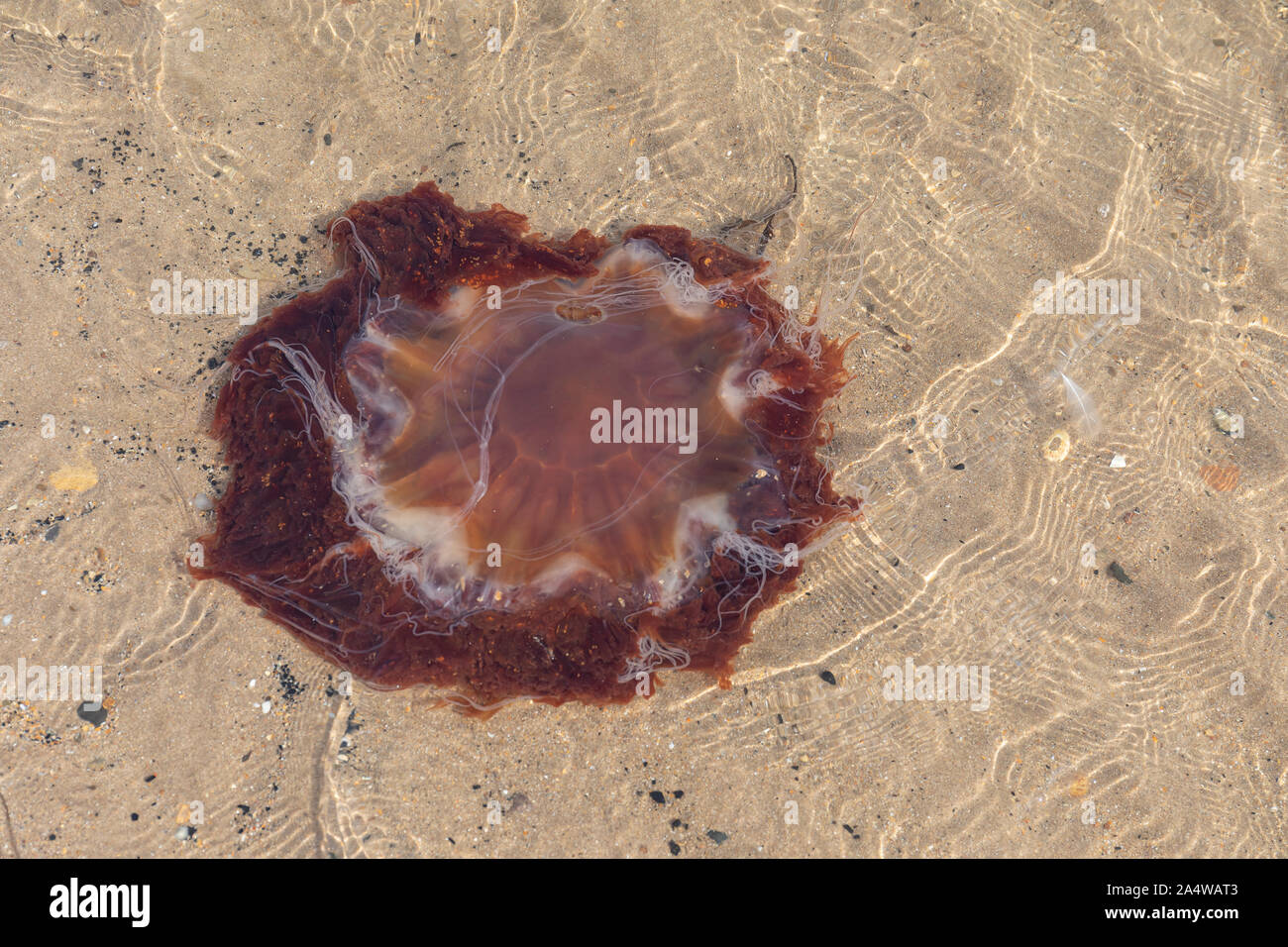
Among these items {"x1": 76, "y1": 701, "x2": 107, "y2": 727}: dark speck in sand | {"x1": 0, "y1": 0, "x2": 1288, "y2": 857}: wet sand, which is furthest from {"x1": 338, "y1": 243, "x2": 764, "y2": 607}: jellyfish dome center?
{"x1": 76, "y1": 701, "x2": 107, "y2": 727}: dark speck in sand

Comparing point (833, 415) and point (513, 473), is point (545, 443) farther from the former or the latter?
point (833, 415)

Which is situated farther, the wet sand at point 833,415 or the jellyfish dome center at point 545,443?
the wet sand at point 833,415

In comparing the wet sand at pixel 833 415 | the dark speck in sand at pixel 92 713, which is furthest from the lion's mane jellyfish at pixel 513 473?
the dark speck in sand at pixel 92 713

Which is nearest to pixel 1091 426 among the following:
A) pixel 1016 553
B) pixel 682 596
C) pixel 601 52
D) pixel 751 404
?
pixel 1016 553

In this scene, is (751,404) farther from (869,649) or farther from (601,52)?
(601,52)

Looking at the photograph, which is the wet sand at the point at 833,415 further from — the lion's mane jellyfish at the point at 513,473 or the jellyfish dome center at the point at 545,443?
the jellyfish dome center at the point at 545,443

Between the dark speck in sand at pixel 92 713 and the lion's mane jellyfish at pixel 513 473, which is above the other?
the lion's mane jellyfish at pixel 513 473
